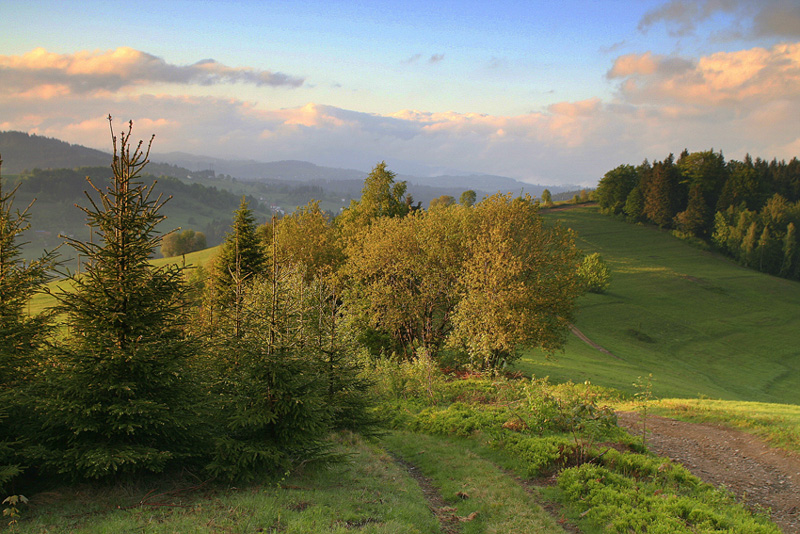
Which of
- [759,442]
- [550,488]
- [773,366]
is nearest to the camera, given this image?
[550,488]

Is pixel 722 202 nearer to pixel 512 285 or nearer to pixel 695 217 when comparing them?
pixel 695 217

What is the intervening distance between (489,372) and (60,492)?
2317cm

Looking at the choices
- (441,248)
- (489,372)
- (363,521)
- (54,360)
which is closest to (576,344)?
(441,248)

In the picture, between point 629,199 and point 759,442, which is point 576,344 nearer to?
point 759,442

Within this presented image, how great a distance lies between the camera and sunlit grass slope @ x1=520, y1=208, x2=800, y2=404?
153 feet

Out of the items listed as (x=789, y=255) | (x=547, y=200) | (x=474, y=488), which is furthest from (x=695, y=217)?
(x=474, y=488)

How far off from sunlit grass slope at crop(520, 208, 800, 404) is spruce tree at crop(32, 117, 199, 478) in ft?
105

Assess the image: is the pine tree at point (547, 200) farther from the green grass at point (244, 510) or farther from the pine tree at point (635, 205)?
the green grass at point (244, 510)

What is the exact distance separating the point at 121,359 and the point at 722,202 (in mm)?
142380

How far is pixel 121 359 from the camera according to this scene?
10.6 meters

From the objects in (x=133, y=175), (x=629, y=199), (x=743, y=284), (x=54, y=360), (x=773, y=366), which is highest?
(x=629, y=199)

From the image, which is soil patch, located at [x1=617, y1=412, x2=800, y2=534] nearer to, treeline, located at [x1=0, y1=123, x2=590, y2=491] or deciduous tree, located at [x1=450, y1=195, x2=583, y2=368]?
deciduous tree, located at [x1=450, y1=195, x2=583, y2=368]

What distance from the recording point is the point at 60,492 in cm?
1015

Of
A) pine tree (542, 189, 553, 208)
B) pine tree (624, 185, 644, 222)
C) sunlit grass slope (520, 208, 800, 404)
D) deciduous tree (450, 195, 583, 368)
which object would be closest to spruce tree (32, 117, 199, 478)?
deciduous tree (450, 195, 583, 368)
